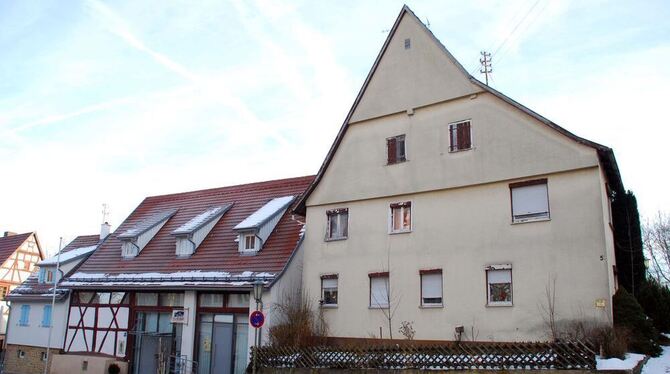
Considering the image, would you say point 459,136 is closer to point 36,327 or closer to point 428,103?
point 428,103

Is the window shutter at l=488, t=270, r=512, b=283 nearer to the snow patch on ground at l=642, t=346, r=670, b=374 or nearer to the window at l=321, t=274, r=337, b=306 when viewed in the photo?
the snow patch on ground at l=642, t=346, r=670, b=374

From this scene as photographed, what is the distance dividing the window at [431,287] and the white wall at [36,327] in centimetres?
1804

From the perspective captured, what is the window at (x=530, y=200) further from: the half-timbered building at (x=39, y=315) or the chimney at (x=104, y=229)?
the chimney at (x=104, y=229)

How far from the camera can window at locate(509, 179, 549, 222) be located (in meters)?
18.0

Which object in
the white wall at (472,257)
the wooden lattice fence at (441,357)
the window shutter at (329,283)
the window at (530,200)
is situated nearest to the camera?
the wooden lattice fence at (441,357)

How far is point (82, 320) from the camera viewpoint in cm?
2798

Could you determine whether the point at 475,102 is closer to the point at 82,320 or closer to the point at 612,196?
the point at 612,196

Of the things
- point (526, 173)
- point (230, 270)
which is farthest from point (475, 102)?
point (230, 270)

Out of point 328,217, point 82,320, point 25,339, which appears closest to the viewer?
point 328,217

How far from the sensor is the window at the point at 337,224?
74.1 feet

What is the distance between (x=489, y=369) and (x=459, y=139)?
25.9ft

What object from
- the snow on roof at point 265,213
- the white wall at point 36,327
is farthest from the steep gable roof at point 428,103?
the white wall at point 36,327

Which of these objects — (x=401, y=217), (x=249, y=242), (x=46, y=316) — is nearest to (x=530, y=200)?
(x=401, y=217)

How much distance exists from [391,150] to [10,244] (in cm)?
4160
